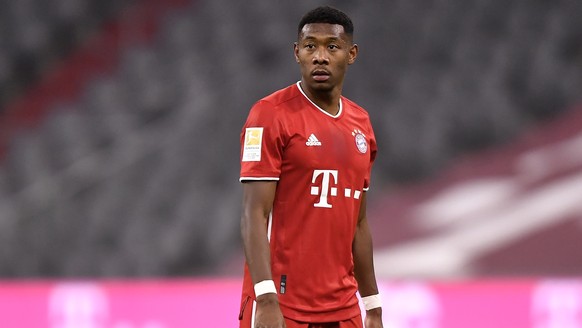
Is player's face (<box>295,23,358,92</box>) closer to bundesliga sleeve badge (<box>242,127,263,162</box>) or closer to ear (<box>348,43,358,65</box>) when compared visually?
ear (<box>348,43,358,65</box>)

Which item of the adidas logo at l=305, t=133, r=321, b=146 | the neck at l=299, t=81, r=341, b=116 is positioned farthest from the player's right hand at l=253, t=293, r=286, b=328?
the neck at l=299, t=81, r=341, b=116

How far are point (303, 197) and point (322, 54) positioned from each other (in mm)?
385

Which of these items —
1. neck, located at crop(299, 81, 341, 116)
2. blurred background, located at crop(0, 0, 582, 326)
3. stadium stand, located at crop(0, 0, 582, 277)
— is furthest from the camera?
stadium stand, located at crop(0, 0, 582, 277)

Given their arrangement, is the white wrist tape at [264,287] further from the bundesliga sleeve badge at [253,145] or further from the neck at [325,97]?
the neck at [325,97]

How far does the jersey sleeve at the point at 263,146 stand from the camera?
285cm

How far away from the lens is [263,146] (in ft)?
9.33

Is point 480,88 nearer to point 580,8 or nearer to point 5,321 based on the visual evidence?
point 580,8

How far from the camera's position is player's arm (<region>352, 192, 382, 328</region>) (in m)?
3.15

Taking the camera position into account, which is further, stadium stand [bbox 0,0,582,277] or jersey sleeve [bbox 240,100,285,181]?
stadium stand [bbox 0,0,582,277]

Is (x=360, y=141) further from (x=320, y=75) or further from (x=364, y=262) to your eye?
(x=364, y=262)

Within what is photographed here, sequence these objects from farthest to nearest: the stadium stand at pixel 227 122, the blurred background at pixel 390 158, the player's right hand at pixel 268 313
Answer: the stadium stand at pixel 227 122
the blurred background at pixel 390 158
the player's right hand at pixel 268 313

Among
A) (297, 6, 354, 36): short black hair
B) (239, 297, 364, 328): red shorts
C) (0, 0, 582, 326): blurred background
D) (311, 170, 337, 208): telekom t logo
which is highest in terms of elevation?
(0, 0, 582, 326): blurred background

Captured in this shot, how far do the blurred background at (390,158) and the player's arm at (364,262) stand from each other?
3728mm

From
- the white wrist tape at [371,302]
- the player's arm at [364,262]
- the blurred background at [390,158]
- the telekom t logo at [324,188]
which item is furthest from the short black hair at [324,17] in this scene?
the blurred background at [390,158]
